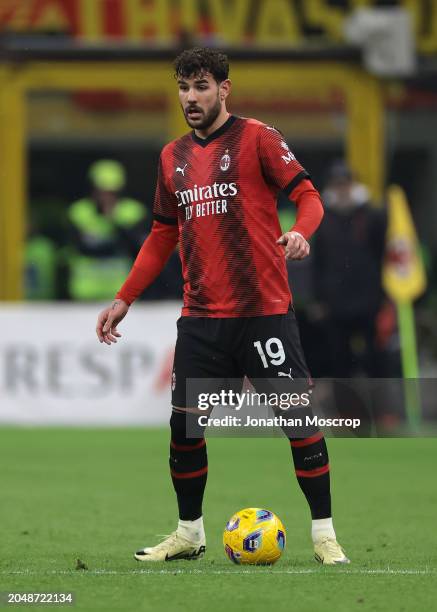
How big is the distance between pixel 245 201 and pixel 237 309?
1.49ft

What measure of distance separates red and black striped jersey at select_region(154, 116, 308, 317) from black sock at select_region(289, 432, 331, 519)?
562 mm

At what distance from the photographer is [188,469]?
7.21 m

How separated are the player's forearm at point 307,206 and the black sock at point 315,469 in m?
0.87

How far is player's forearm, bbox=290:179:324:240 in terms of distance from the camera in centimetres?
678

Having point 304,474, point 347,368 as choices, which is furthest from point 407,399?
point 304,474

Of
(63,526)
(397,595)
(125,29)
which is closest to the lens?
(397,595)

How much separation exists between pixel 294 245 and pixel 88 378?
8.27 m

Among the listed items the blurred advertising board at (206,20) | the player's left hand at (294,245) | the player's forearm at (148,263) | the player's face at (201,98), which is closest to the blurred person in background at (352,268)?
the blurred advertising board at (206,20)

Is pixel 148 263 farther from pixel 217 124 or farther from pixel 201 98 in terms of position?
pixel 201 98

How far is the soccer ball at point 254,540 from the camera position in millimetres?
6871

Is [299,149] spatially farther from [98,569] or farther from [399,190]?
[98,569]

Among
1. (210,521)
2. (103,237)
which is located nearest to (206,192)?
(210,521)

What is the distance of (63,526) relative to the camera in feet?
27.9

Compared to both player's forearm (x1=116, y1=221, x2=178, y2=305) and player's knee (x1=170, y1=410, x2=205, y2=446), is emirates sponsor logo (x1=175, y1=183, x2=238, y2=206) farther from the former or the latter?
player's knee (x1=170, y1=410, x2=205, y2=446)
